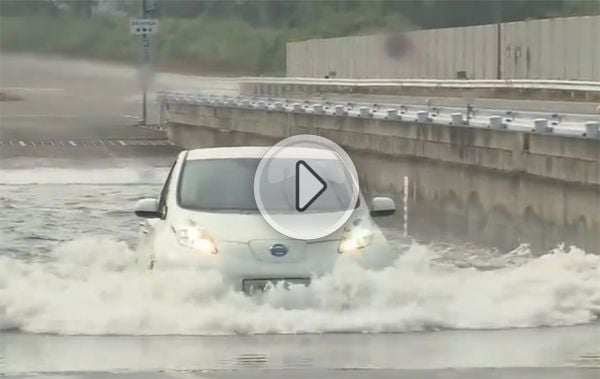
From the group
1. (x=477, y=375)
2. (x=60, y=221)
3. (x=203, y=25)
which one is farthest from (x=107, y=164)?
(x=477, y=375)

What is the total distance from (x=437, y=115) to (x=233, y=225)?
13702 millimetres

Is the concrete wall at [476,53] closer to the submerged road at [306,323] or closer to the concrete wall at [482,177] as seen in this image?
the concrete wall at [482,177]

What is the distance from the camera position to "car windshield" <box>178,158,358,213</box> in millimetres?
10844

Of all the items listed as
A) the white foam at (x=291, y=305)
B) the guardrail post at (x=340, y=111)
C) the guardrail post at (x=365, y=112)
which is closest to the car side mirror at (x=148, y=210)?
the white foam at (x=291, y=305)

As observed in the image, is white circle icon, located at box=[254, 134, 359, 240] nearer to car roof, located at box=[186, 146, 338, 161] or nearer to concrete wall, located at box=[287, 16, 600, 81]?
car roof, located at box=[186, 146, 338, 161]

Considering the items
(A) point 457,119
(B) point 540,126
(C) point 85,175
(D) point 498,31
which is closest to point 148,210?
(B) point 540,126

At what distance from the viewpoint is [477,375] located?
780 cm

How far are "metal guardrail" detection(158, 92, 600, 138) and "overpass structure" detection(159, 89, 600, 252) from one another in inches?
1.2

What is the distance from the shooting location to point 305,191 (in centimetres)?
1109

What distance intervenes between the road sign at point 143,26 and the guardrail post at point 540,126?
40.3ft

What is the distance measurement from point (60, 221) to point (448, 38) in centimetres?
1630

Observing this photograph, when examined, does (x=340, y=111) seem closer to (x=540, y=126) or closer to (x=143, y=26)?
(x=143, y=26)

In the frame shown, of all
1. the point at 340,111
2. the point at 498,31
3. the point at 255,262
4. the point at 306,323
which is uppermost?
the point at 498,31

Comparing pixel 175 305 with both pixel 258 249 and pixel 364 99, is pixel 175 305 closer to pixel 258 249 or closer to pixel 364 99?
pixel 258 249
